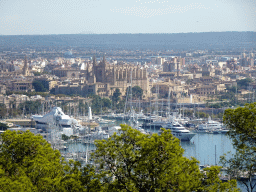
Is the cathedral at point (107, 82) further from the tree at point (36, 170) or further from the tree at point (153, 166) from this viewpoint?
the tree at point (153, 166)

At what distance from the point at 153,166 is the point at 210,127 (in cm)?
2600

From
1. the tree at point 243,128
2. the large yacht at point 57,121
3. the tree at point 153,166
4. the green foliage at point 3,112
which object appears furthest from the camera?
the green foliage at point 3,112

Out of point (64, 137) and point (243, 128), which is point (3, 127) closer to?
point (64, 137)

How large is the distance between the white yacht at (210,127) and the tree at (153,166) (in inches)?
981

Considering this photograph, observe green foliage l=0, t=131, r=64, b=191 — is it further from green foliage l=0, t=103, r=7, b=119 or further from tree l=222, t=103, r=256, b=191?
green foliage l=0, t=103, r=7, b=119

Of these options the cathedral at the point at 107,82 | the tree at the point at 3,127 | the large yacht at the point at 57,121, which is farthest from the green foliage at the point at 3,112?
the cathedral at the point at 107,82

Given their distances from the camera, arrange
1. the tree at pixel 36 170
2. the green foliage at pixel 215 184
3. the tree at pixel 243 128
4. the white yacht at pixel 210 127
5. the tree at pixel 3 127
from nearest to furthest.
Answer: the green foliage at pixel 215 184
the tree at pixel 36 170
the tree at pixel 243 128
the tree at pixel 3 127
the white yacht at pixel 210 127

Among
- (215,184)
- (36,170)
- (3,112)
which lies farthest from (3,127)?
(215,184)

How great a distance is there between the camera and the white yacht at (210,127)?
36.2 m

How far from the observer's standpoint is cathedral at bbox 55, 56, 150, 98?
187 ft

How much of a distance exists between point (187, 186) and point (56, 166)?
2514 mm

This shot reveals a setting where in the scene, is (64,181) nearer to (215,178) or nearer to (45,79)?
(215,178)

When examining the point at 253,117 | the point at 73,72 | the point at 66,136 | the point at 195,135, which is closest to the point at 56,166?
the point at 253,117

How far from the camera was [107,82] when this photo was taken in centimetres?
5881
